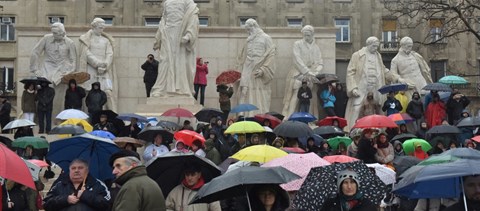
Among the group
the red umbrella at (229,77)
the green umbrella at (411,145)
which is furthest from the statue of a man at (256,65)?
the green umbrella at (411,145)

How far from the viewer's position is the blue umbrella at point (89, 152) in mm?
13188

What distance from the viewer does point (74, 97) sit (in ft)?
87.2

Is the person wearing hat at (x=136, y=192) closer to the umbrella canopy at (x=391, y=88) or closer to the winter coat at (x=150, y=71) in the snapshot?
the umbrella canopy at (x=391, y=88)

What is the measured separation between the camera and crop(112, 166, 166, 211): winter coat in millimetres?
10336

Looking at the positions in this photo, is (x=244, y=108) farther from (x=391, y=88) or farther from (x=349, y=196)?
(x=349, y=196)

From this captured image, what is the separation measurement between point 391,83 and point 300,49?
2514mm

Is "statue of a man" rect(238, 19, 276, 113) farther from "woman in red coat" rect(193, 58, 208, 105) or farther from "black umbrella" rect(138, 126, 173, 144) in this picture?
"black umbrella" rect(138, 126, 173, 144)

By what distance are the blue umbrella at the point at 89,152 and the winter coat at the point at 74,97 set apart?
1336 cm

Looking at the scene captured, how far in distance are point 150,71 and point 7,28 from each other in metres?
39.2

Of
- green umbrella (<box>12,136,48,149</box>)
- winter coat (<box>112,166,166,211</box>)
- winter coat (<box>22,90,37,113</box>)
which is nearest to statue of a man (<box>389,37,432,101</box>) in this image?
winter coat (<box>22,90,37,113</box>)

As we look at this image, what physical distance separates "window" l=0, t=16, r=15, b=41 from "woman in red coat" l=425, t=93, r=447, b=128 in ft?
139

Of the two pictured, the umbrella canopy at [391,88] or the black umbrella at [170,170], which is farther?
the umbrella canopy at [391,88]

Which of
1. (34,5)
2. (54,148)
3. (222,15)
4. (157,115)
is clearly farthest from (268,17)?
(54,148)

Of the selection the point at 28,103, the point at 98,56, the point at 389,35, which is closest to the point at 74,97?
the point at 28,103
